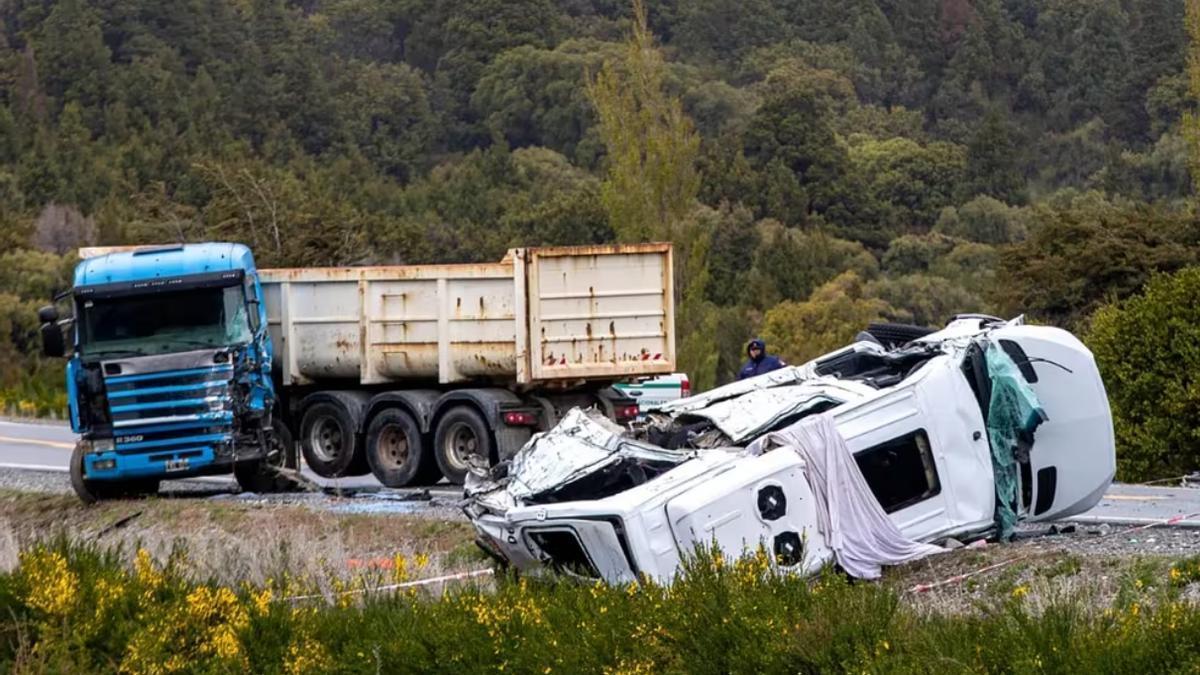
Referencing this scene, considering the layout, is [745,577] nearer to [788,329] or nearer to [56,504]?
[56,504]

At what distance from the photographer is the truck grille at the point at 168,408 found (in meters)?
19.8

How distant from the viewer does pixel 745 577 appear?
10188 millimetres

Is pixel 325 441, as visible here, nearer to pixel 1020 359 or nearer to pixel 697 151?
pixel 1020 359

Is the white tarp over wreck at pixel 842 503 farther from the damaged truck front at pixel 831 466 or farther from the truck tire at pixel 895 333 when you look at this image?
the truck tire at pixel 895 333

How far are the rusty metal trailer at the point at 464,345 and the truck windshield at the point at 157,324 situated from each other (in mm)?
1939

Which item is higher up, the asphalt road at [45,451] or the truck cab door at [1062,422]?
the truck cab door at [1062,422]

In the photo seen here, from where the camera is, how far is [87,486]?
20.6 meters

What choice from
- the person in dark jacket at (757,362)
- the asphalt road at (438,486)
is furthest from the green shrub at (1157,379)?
the person in dark jacket at (757,362)

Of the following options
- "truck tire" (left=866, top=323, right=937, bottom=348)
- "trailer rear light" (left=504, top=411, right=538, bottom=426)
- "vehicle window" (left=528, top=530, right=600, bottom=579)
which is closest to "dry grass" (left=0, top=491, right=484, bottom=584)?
"vehicle window" (left=528, top=530, right=600, bottom=579)

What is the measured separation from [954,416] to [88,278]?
395 inches

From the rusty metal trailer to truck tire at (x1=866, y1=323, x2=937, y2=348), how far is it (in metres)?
4.74

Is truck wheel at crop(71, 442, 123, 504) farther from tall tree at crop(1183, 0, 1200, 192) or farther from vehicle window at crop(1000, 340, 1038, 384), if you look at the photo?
tall tree at crop(1183, 0, 1200, 192)

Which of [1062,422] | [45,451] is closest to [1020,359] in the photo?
[1062,422]

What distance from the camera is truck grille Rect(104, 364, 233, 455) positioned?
19766 mm
